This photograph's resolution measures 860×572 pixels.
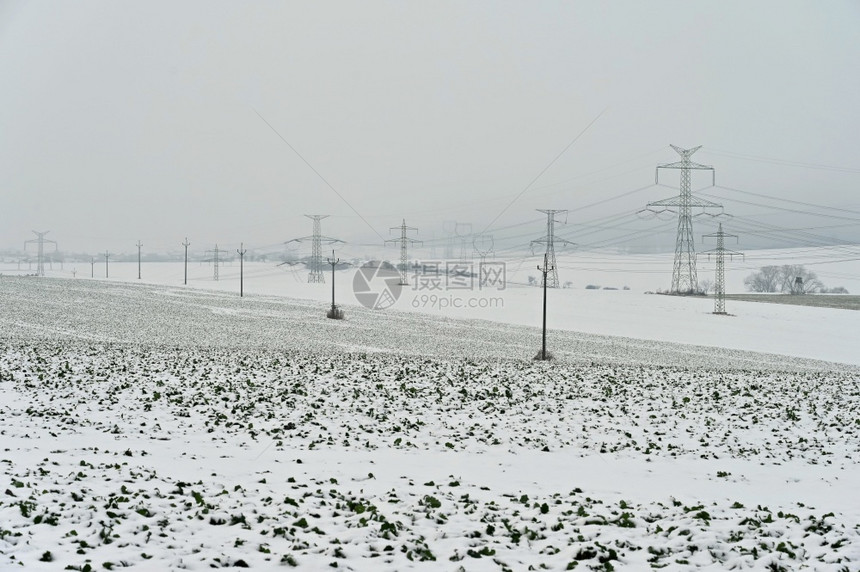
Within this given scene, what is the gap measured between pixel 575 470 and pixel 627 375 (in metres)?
15.8

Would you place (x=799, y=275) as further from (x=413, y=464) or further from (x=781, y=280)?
(x=413, y=464)

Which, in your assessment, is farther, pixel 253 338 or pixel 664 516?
pixel 253 338

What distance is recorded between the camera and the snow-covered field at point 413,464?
917cm

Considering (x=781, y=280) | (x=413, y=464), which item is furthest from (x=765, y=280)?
(x=413, y=464)

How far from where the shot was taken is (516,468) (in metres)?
15.3

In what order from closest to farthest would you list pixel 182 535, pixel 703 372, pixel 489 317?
pixel 182 535 → pixel 703 372 → pixel 489 317

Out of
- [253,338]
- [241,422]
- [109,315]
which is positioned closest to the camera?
[241,422]

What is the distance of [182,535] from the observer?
9484 mm

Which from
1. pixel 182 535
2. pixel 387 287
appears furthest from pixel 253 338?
pixel 387 287

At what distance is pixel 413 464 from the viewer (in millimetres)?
15195

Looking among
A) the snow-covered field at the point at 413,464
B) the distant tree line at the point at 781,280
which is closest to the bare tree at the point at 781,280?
the distant tree line at the point at 781,280

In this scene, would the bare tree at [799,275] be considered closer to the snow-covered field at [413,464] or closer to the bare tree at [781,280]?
the bare tree at [781,280]

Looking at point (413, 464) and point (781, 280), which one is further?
point (781, 280)

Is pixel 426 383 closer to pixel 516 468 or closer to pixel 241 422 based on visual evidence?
pixel 241 422
